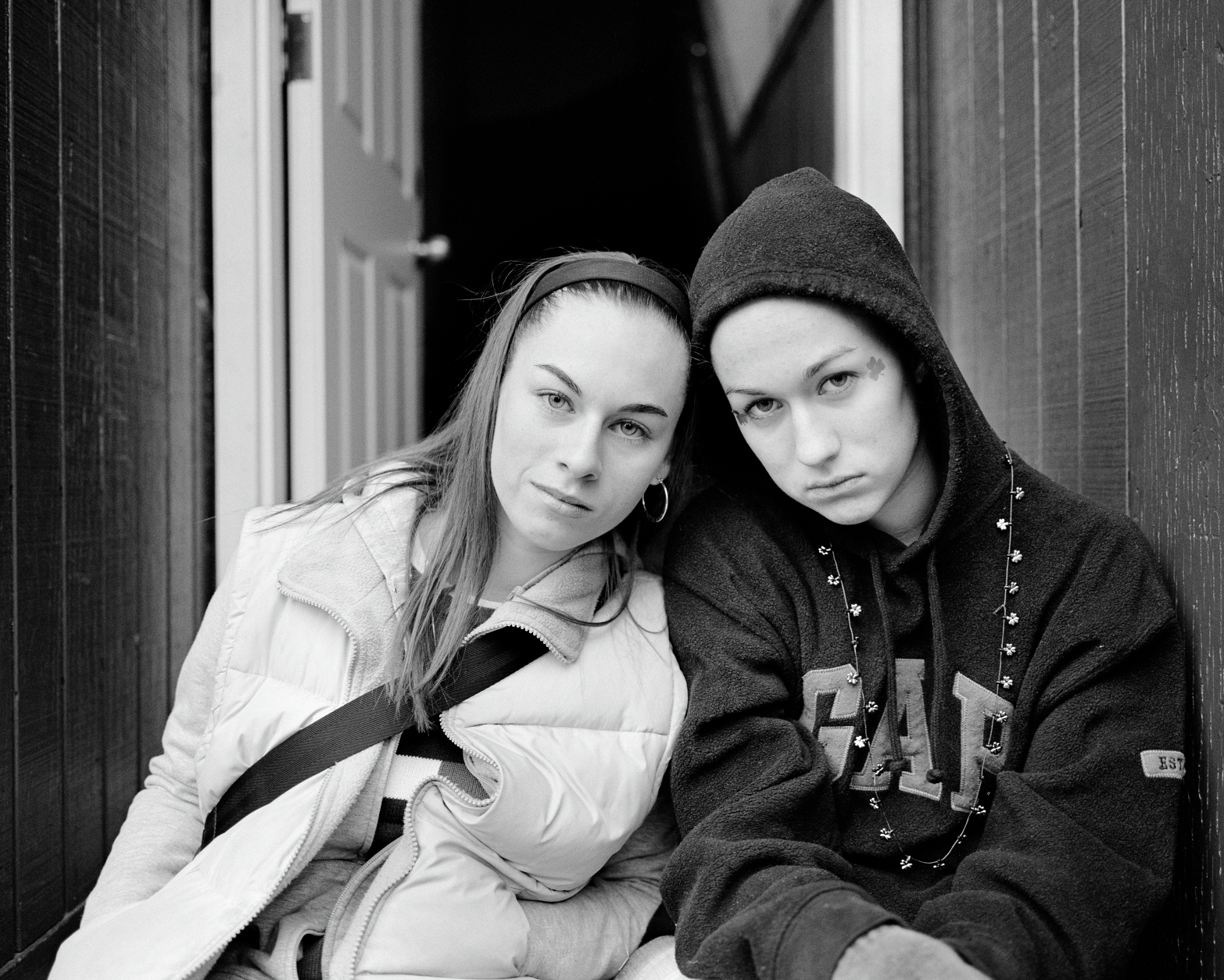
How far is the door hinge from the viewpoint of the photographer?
6.75ft

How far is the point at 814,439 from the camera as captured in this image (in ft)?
3.84

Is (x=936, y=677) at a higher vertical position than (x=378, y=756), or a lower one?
higher

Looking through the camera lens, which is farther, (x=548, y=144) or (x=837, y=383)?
(x=548, y=144)

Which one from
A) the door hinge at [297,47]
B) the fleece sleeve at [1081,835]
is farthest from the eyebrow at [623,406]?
the door hinge at [297,47]

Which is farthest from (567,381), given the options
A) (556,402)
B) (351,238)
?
(351,238)

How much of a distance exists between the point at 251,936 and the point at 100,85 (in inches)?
48.7

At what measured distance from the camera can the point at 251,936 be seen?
4.01 feet

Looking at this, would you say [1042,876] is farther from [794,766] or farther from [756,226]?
[756,226]

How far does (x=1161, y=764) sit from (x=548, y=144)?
384 centimetres

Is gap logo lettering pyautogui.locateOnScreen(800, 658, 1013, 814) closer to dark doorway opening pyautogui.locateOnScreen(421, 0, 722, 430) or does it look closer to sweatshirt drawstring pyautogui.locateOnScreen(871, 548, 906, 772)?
sweatshirt drawstring pyautogui.locateOnScreen(871, 548, 906, 772)

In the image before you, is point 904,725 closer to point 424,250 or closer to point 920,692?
point 920,692

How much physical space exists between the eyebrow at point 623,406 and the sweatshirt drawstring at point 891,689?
35 centimetres

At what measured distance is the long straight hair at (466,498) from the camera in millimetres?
1276

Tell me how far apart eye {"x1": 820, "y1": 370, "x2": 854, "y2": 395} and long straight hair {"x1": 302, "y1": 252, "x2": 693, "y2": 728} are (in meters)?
0.22
